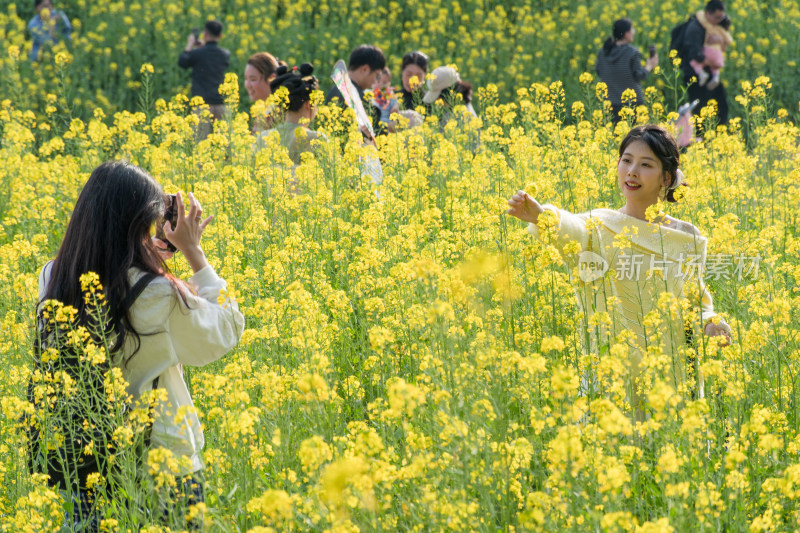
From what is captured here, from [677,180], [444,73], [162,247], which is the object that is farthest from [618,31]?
[162,247]

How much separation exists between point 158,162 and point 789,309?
17.5 feet

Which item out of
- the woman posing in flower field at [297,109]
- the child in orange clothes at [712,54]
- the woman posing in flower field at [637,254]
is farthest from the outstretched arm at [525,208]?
the child in orange clothes at [712,54]

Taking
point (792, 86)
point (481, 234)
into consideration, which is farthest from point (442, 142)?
point (792, 86)

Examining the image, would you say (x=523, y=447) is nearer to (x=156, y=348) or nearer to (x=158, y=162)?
(x=156, y=348)

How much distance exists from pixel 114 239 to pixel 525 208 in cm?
153

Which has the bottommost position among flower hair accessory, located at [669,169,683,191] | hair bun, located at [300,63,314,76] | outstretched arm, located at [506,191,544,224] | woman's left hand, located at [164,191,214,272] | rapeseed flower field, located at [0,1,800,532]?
rapeseed flower field, located at [0,1,800,532]

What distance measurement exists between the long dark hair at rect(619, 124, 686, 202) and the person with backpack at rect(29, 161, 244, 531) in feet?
6.21

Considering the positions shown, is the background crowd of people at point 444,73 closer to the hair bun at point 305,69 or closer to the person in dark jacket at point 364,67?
the person in dark jacket at point 364,67

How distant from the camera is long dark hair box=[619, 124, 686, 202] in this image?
13.0ft

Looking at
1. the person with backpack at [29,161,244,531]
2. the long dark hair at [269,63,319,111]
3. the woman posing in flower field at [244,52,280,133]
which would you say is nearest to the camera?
the person with backpack at [29,161,244,531]

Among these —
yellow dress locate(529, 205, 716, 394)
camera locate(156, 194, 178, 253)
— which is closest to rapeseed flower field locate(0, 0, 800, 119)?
yellow dress locate(529, 205, 716, 394)

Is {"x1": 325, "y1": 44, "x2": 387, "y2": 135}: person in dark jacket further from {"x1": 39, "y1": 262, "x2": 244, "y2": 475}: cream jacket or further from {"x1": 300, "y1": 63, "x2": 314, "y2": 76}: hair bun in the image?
{"x1": 39, "y1": 262, "x2": 244, "y2": 475}: cream jacket

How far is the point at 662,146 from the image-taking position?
396 cm

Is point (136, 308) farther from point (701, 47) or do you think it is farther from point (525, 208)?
point (701, 47)
